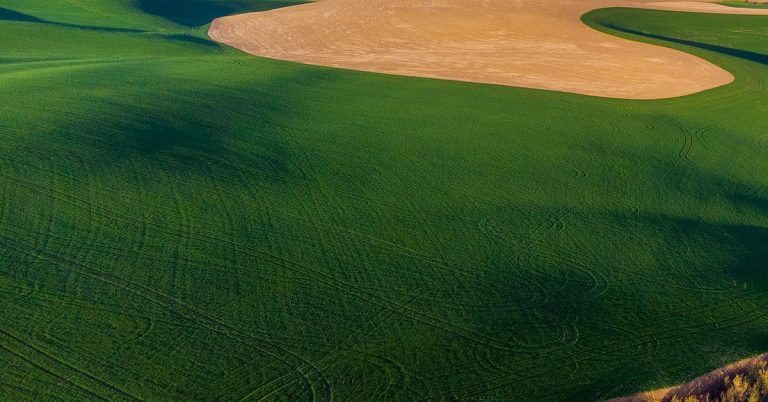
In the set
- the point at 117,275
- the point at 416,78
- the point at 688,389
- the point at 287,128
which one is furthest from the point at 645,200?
the point at 416,78

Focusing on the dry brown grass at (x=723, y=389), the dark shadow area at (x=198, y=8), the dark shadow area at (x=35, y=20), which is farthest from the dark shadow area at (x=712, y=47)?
the dry brown grass at (x=723, y=389)

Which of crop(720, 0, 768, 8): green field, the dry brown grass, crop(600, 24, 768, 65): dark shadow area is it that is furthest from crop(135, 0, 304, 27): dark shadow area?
the dry brown grass

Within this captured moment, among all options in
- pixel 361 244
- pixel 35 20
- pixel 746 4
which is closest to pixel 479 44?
pixel 361 244

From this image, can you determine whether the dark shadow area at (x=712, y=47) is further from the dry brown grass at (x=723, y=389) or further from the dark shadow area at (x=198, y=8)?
the dry brown grass at (x=723, y=389)

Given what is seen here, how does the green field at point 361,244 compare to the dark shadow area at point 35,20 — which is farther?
the dark shadow area at point 35,20

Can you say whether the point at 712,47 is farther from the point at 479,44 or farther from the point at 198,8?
the point at 198,8

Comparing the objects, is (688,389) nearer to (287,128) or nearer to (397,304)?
(397,304)
